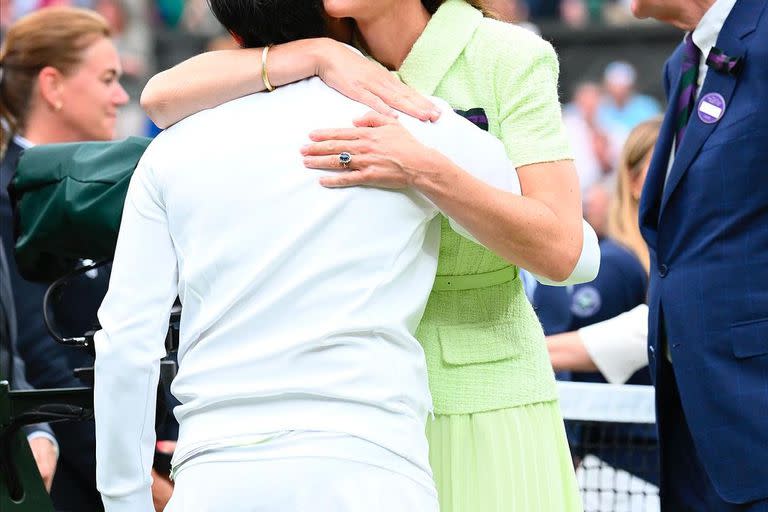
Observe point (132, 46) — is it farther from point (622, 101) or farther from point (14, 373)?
point (14, 373)

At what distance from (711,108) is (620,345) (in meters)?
0.97

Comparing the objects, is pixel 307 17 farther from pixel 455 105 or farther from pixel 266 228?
pixel 266 228

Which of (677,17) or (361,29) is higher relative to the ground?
(361,29)

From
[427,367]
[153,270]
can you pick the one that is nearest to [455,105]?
[427,367]

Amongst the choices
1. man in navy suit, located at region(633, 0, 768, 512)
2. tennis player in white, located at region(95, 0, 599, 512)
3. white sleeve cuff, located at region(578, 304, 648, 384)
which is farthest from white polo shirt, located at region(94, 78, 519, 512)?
white sleeve cuff, located at region(578, 304, 648, 384)

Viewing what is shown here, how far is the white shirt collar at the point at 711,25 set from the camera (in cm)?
285

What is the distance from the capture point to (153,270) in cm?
188

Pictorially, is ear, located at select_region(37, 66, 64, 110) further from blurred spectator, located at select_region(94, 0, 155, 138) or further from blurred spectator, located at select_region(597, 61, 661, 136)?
blurred spectator, located at select_region(597, 61, 661, 136)

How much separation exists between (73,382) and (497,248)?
1667mm

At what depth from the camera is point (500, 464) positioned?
203cm

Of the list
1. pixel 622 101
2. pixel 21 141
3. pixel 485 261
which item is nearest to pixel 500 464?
pixel 485 261

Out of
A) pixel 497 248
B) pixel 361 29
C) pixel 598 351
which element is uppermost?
pixel 361 29

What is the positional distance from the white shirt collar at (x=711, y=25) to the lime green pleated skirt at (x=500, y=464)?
1.21m

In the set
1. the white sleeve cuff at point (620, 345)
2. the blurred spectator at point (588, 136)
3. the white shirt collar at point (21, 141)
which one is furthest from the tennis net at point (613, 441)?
the blurred spectator at point (588, 136)
